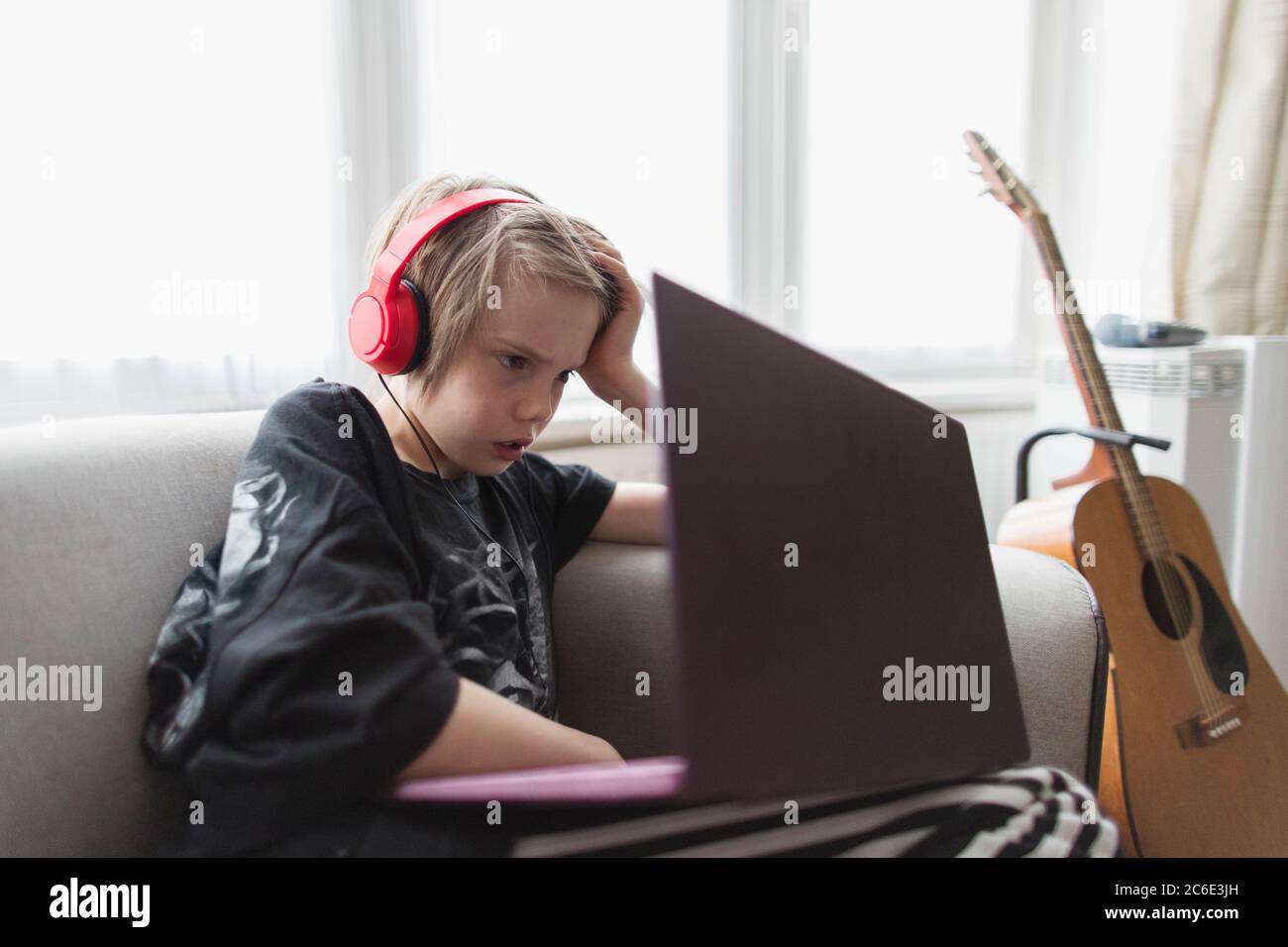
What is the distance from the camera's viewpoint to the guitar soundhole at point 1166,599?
1.20 m

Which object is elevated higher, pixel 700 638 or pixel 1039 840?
pixel 700 638

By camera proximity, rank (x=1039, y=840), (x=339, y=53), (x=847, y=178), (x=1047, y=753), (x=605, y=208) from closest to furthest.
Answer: (x=1039, y=840), (x=1047, y=753), (x=339, y=53), (x=605, y=208), (x=847, y=178)

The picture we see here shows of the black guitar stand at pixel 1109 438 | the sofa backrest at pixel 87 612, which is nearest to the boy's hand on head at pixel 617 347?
the sofa backrest at pixel 87 612

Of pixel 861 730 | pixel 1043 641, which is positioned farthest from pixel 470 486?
pixel 1043 641

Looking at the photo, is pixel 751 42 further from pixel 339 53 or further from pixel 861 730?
pixel 861 730

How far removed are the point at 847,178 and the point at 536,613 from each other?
56.6 inches

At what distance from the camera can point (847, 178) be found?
199cm

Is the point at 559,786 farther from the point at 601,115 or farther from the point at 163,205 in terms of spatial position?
the point at 601,115

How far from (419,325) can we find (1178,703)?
102 centimetres

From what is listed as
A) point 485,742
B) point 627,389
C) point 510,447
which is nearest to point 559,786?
point 485,742

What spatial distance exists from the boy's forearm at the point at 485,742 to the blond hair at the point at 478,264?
0.32 meters

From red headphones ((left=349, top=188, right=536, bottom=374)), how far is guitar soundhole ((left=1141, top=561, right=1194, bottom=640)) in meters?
0.97

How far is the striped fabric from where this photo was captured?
22.8 inches

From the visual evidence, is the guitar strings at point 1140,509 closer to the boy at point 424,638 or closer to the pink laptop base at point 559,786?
the boy at point 424,638
